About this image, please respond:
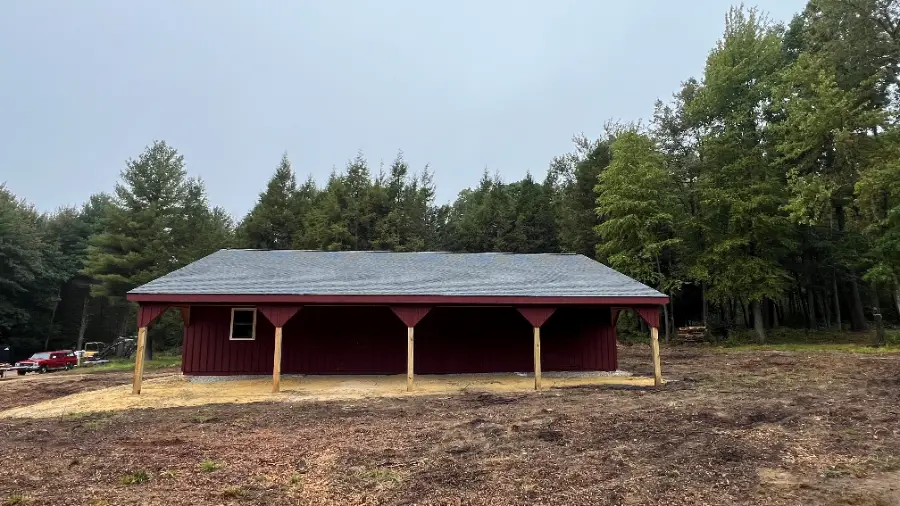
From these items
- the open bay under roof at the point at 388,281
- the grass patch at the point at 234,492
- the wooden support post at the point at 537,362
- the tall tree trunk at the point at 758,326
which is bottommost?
the grass patch at the point at 234,492

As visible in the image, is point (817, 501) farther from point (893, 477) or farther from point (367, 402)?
point (367, 402)

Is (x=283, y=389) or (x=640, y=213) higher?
(x=640, y=213)

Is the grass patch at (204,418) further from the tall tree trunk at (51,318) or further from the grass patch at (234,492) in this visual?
the tall tree trunk at (51,318)

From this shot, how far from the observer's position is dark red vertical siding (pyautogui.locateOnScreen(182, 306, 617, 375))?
14.2m

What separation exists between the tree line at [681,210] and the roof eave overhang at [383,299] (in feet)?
39.8

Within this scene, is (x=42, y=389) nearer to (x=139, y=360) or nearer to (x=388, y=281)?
(x=139, y=360)

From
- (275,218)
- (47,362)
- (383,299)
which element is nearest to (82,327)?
(47,362)

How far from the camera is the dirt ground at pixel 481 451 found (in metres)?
4.60

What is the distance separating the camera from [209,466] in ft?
17.9

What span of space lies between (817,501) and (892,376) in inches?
403

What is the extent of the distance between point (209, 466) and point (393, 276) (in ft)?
27.6

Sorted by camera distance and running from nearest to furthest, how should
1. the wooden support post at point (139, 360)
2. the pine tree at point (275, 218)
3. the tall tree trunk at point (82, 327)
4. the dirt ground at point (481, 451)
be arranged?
1. the dirt ground at point (481, 451)
2. the wooden support post at point (139, 360)
3. the pine tree at point (275, 218)
4. the tall tree trunk at point (82, 327)

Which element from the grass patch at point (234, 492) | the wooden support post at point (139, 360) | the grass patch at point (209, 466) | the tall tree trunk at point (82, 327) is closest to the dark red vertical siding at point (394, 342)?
the wooden support post at point (139, 360)

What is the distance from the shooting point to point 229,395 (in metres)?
11.2
